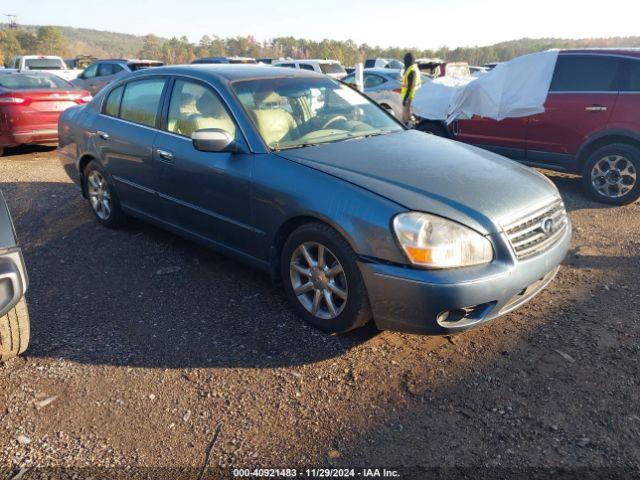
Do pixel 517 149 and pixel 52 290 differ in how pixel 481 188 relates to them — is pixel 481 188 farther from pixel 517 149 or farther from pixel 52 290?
pixel 517 149

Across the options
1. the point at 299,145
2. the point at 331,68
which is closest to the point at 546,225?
the point at 299,145

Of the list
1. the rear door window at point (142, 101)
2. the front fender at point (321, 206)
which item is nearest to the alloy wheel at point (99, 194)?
the rear door window at point (142, 101)

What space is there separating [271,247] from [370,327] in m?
0.84

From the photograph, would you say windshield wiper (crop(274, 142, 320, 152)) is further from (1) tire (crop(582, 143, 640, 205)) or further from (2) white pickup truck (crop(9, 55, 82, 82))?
(2) white pickup truck (crop(9, 55, 82, 82))

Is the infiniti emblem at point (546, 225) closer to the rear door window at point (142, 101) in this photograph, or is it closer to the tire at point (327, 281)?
the tire at point (327, 281)

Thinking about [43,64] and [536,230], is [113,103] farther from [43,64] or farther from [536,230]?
[43,64]

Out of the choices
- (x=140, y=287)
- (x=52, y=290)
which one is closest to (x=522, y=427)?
(x=140, y=287)

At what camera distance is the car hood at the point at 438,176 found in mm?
2857

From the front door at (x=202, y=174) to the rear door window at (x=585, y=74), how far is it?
470 centimetres

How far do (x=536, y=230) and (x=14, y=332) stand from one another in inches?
120

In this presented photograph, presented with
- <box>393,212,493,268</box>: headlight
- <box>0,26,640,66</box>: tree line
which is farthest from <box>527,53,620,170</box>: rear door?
<box>0,26,640,66</box>: tree line

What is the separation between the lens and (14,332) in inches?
113

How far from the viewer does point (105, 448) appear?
7.79 ft

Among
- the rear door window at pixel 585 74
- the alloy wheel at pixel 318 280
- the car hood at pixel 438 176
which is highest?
the rear door window at pixel 585 74
